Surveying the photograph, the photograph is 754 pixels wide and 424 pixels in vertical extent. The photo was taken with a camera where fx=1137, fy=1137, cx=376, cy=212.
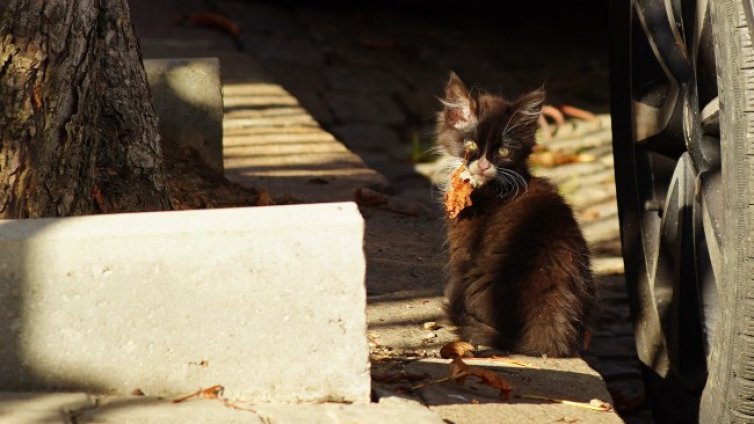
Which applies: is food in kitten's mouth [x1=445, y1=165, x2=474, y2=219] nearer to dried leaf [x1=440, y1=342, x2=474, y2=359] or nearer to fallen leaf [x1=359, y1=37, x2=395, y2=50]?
dried leaf [x1=440, y1=342, x2=474, y2=359]

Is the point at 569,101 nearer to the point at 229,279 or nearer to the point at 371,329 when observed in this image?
the point at 371,329

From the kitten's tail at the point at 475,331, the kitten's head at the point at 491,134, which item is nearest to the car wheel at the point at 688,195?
the kitten's head at the point at 491,134

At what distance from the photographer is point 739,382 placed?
97.2 inches

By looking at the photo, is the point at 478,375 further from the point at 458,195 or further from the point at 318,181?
the point at 318,181

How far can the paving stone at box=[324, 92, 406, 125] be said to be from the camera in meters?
6.82

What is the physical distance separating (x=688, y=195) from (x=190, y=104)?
2.03m

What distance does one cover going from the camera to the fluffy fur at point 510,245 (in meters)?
3.40

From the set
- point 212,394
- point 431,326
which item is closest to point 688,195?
point 431,326

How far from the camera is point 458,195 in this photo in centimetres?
381

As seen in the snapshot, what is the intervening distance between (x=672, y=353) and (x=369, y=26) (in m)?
5.32

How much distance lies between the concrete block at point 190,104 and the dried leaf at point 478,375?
1.84 m

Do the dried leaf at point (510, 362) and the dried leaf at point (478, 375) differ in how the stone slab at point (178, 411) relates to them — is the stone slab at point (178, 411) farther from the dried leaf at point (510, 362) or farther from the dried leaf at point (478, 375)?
the dried leaf at point (510, 362)

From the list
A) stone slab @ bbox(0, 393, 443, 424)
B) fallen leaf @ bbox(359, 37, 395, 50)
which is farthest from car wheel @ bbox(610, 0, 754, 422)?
fallen leaf @ bbox(359, 37, 395, 50)

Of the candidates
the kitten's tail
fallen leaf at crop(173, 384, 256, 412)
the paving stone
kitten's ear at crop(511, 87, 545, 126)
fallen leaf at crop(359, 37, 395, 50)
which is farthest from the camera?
fallen leaf at crop(359, 37, 395, 50)
